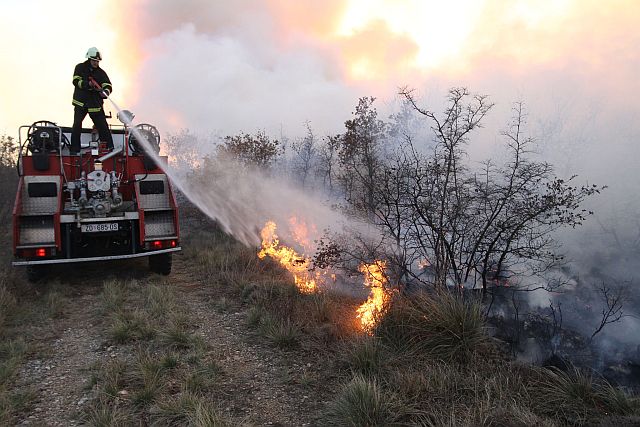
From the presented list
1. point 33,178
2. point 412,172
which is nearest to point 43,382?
point 33,178

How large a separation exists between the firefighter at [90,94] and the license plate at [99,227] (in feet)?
5.00

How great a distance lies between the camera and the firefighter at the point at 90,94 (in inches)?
280

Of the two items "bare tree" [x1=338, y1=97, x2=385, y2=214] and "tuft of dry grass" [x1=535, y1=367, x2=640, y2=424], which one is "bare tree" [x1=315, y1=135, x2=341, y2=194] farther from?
"tuft of dry grass" [x1=535, y1=367, x2=640, y2=424]

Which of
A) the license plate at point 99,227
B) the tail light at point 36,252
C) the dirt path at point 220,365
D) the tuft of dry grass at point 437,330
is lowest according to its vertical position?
the dirt path at point 220,365

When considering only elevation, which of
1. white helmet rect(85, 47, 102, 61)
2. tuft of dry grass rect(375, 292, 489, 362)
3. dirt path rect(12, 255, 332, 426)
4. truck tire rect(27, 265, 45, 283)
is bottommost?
dirt path rect(12, 255, 332, 426)

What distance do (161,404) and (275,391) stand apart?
3.03 feet

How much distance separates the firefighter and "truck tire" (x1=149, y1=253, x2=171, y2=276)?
6.98 feet

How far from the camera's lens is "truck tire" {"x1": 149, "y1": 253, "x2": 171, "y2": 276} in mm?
7197

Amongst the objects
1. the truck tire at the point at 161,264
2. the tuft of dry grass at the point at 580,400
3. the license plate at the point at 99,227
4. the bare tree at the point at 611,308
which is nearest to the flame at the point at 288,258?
the truck tire at the point at 161,264

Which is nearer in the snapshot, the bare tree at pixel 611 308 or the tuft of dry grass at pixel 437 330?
the tuft of dry grass at pixel 437 330

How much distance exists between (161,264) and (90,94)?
3.27m

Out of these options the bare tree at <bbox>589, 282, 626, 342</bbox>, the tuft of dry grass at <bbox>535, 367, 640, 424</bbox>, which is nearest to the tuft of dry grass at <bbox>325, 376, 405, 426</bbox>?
the tuft of dry grass at <bbox>535, 367, 640, 424</bbox>

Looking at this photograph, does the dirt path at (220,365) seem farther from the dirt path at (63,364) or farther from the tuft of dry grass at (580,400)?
the tuft of dry grass at (580,400)

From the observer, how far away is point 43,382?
12.1 feet
